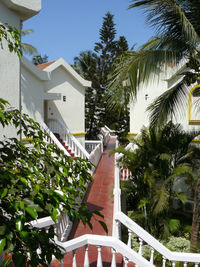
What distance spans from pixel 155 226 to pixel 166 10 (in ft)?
21.8

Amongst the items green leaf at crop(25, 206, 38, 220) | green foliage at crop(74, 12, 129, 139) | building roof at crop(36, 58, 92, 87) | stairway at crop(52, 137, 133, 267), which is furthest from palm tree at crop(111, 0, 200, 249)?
green foliage at crop(74, 12, 129, 139)

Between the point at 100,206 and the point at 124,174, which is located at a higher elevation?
the point at 124,174

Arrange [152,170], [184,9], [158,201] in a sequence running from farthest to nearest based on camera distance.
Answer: [152,170], [158,201], [184,9]

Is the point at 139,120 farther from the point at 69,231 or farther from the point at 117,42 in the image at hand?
the point at 117,42

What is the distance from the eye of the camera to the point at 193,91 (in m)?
11.7

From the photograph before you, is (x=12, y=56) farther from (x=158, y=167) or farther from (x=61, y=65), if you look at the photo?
(x=61, y=65)

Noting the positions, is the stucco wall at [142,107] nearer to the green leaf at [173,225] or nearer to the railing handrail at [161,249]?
the green leaf at [173,225]

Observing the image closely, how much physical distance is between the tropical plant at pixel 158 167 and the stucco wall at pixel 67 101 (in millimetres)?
7954

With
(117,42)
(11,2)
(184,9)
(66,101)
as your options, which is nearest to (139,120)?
(66,101)

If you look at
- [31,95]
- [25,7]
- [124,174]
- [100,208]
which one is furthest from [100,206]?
[31,95]

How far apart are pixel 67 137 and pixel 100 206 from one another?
667 cm

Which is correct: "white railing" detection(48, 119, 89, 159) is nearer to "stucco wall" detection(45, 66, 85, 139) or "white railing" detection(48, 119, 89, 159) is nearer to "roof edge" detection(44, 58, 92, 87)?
"stucco wall" detection(45, 66, 85, 139)

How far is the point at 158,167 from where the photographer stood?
8.96 m

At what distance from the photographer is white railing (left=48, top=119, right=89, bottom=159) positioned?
13.4 metres
